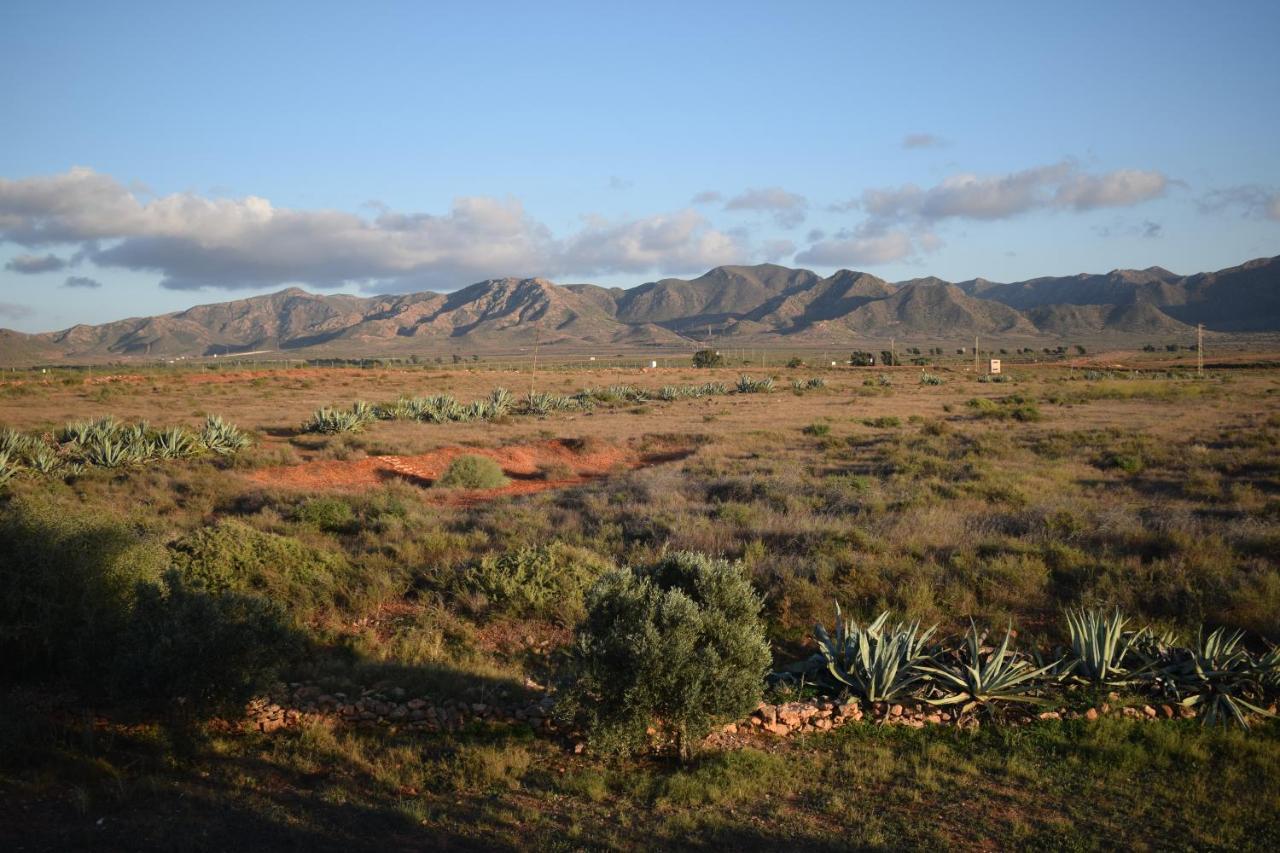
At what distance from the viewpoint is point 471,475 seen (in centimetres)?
1847

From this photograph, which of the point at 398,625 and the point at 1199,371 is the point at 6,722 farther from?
the point at 1199,371

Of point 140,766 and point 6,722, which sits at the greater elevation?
point 6,722

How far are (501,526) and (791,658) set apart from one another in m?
5.62

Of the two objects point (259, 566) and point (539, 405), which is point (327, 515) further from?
point (539, 405)

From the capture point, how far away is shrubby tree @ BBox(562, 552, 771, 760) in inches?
224

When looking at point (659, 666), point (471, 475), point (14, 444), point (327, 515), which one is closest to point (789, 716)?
point (659, 666)

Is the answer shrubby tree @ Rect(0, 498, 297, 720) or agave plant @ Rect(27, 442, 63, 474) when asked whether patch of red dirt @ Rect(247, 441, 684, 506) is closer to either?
agave plant @ Rect(27, 442, 63, 474)

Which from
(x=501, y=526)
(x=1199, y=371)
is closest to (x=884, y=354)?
(x=1199, y=371)

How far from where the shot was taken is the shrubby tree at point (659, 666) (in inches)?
224

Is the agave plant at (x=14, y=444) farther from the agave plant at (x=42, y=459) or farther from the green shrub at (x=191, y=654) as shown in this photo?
the green shrub at (x=191, y=654)

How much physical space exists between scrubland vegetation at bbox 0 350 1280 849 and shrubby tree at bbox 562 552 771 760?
0.02m

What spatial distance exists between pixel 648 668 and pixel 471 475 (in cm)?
1336

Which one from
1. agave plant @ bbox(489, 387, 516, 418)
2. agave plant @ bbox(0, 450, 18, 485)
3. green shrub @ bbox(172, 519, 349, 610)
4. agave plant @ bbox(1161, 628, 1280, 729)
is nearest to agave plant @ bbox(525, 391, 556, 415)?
agave plant @ bbox(489, 387, 516, 418)

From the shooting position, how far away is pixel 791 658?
25.5 ft
